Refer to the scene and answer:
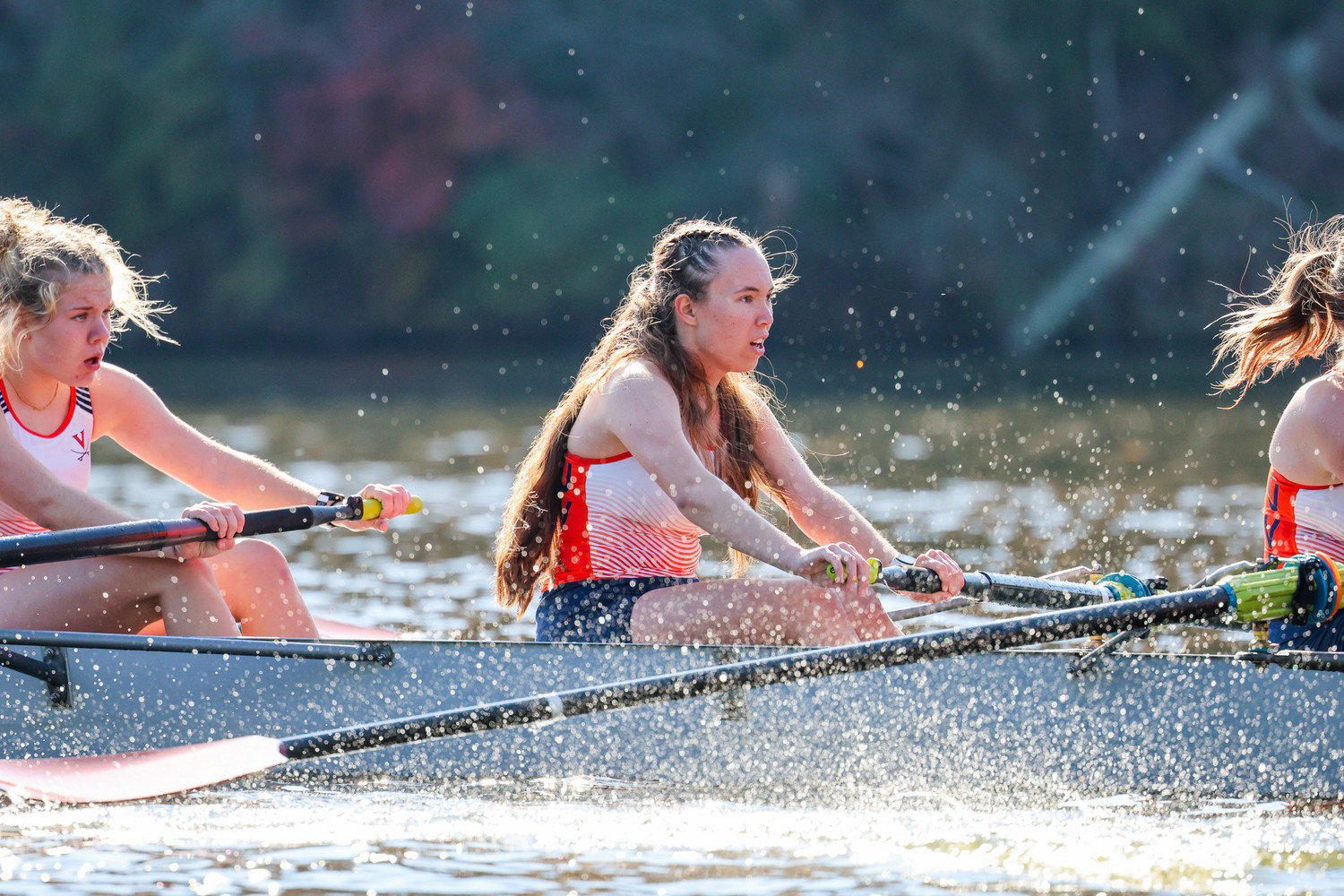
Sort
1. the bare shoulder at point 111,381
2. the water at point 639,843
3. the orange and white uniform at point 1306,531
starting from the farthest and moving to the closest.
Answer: the bare shoulder at point 111,381 → the orange and white uniform at point 1306,531 → the water at point 639,843

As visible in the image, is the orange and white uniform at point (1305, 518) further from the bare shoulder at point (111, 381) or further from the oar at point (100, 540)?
the bare shoulder at point (111, 381)

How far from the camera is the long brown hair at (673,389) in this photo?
470 centimetres

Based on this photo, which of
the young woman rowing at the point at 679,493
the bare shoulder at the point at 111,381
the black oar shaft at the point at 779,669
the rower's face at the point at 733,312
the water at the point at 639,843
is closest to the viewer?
the water at the point at 639,843

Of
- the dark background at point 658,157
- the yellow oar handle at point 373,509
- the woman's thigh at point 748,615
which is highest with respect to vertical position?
the dark background at point 658,157

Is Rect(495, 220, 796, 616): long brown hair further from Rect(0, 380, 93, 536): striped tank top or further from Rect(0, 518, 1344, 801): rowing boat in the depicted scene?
Rect(0, 380, 93, 536): striped tank top

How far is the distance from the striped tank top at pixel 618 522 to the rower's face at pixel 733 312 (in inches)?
14.8

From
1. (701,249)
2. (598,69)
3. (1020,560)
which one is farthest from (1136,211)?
(701,249)

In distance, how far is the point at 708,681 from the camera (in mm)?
4062

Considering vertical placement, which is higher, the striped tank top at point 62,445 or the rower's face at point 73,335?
the rower's face at point 73,335

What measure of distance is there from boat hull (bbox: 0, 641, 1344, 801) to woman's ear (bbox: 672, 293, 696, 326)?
93 cm

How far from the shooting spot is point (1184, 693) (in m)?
4.08

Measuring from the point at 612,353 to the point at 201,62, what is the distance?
2360 centimetres

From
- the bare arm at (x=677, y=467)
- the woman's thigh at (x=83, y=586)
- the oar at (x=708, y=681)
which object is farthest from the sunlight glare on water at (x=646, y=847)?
the bare arm at (x=677, y=467)

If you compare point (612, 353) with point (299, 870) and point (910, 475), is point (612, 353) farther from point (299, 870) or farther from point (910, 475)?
point (910, 475)
